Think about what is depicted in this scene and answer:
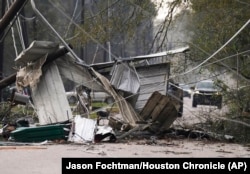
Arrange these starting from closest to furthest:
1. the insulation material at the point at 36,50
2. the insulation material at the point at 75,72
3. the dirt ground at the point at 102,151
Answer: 1. the dirt ground at the point at 102,151
2. the insulation material at the point at 36,50
3. the insulation material at the point at 75,72

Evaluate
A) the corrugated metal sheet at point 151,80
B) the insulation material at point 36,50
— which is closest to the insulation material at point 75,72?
the insulation material at point 36,50

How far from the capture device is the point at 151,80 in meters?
15.2

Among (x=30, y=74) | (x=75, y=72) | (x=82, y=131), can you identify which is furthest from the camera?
(x=75, y=72)

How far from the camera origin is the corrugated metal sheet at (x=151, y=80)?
15086 mm

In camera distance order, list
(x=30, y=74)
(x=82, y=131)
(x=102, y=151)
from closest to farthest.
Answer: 1. (x=102, y=151)
2. (x=82, y=131)
3. (x=30, y=74)

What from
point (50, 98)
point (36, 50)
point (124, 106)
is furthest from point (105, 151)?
point (36, 50)

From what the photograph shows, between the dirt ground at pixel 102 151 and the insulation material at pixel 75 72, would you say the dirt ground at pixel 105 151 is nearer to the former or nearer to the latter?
the dirt ground at pixel 102 151

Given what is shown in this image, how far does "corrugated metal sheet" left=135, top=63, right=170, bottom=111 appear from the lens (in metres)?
15.1

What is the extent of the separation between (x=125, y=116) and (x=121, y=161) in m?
6.86

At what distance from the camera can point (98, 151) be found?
35.7 ft

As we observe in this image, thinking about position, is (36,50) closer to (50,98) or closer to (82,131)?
(50,98)

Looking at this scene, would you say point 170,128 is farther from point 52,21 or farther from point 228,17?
point 52,21

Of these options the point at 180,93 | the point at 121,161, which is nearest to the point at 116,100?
the point at 121,161

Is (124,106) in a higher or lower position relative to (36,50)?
lower
